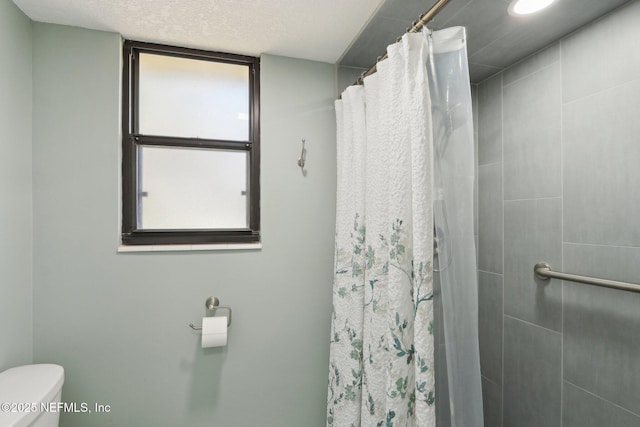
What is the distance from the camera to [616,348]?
3.48 feet

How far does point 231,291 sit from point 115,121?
0.97 meters

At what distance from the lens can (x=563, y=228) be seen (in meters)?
1.24

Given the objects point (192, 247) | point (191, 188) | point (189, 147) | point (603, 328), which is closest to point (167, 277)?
point (192, 247)

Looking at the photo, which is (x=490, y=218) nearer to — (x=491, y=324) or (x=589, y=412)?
(x=491, y=324)

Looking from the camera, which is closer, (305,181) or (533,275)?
(533,275)

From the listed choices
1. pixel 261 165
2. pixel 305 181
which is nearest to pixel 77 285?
pixel 261 165

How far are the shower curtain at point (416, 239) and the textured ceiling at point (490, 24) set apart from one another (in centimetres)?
26

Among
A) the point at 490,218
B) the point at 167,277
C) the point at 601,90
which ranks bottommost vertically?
the point at 167,277

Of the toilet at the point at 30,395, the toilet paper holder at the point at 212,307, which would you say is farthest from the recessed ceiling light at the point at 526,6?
the toilet at the point at 30,395

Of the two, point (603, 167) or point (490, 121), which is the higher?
point (490, 121)

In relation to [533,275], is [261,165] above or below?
above

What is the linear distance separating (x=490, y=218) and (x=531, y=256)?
0.31 m

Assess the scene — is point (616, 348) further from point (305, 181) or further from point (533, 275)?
point (305, 181)

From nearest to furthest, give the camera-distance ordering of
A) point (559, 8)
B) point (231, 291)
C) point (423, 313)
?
point (423, 313), point (559, 8), point (231, 291)
